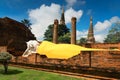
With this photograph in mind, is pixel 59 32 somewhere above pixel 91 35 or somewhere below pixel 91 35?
above

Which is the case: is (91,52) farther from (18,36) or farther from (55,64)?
(18,36)

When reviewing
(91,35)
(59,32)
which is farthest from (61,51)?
(59,32)

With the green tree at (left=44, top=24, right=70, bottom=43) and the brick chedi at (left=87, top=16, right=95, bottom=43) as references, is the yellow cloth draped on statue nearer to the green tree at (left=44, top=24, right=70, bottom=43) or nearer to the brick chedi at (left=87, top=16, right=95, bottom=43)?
the brick chedi at (left=87, top=16, right=95, bottom=43)

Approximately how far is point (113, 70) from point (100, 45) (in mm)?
9213

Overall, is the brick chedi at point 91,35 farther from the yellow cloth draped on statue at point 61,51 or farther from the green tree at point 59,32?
the yellow cloth draped on statue at point 61,51

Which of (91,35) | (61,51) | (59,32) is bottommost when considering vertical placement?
(61,51)

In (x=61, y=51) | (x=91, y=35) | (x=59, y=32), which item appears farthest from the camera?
(x=59, y=32)

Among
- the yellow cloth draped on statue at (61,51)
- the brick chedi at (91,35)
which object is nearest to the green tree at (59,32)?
the brick chedi at (91,35)

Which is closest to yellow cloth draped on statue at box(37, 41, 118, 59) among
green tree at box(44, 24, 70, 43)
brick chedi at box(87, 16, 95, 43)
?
brick chedi at box(87, 16, 95, 43)

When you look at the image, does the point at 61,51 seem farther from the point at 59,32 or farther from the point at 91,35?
the point at 59,32

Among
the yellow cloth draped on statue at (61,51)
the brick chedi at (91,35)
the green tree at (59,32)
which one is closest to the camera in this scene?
the yellow cloth draped on statue at (61,51)

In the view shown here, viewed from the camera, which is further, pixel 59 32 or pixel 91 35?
pixel 59 32

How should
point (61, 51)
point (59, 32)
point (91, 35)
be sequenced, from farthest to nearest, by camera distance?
point (59, 32), point (91, 35), point (61, 51)

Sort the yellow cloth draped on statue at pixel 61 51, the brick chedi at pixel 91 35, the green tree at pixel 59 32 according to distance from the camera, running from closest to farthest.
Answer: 1. the yellow cloth draped on statue at pixel 61 51
2. the brick chedi at pixel 91 35
3. the green tree at pixel 59 32
